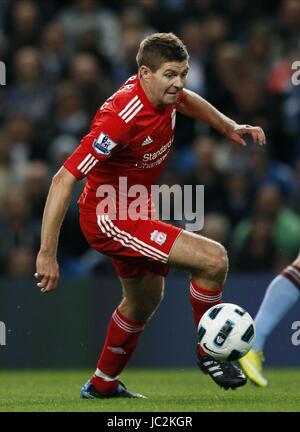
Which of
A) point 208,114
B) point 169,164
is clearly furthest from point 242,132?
point 169,164

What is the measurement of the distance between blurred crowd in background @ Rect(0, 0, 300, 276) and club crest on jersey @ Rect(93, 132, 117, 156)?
395 centimetres

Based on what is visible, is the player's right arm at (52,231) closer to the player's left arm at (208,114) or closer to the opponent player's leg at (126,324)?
the opponent player's leg at (126,324)

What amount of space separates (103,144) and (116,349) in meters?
1.42

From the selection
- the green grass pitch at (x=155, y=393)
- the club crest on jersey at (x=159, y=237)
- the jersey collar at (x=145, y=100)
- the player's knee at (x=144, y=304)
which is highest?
the jersey collar at (x=145, y=100)

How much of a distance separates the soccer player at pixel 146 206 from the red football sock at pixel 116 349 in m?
0.04

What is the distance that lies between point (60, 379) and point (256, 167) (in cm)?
325

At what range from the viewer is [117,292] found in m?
10.3

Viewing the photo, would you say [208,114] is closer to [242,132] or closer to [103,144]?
[242,132]

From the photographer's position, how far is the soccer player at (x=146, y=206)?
6.48 m

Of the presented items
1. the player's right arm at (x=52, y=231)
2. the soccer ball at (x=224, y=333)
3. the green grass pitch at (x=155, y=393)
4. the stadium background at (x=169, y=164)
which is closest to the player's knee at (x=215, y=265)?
the soccer ball at (x=224, y=333)

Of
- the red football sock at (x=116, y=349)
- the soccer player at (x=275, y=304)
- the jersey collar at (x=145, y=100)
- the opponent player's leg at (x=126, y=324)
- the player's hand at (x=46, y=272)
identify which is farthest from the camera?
the soccer player at (x=275, y=304)

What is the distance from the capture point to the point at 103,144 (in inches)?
255

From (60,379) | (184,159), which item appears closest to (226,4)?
(184,159)

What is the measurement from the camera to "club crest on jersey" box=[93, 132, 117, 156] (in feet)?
21.3
